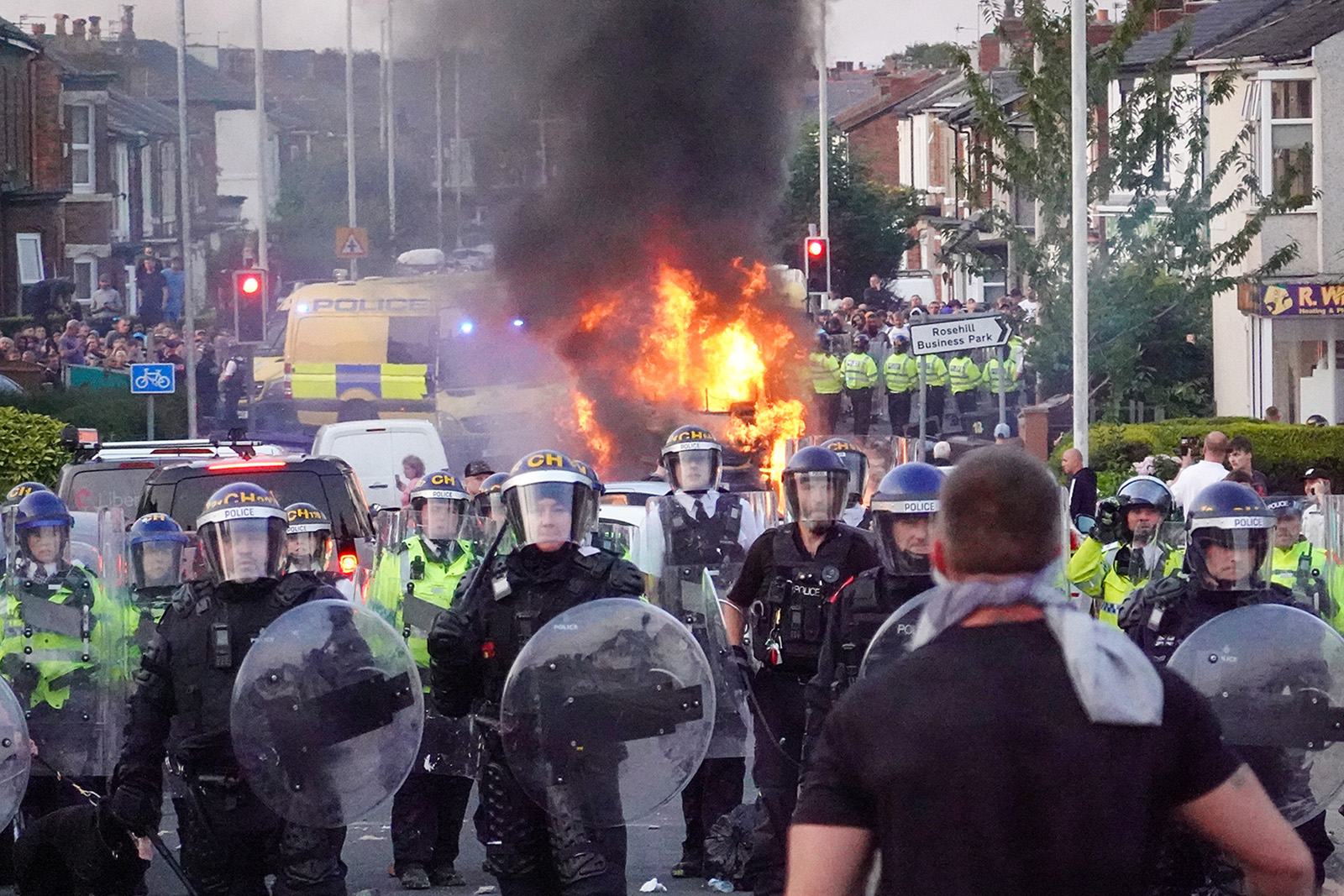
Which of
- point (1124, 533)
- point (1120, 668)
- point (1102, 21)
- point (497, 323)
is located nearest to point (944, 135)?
point (1102, 21)

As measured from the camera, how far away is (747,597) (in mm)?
7484

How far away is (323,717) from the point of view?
→ 19.8 ft

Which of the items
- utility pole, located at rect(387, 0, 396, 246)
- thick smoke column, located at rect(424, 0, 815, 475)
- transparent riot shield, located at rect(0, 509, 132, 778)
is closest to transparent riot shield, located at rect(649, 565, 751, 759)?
transparent riot shield, located at rect(0, 509, 132, 778)

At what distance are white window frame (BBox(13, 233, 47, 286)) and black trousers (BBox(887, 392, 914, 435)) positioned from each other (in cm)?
2301

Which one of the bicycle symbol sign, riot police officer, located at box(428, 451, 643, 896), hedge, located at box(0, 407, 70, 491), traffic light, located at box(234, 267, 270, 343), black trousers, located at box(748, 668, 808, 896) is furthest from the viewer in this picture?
traffic light, located at box(234, 267, 270, 343)

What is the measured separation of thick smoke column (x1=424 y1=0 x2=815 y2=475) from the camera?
2691 cm

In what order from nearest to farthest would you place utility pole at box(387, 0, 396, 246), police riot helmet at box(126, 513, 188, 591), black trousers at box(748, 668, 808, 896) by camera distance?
black trousers at box(748, 668, 808, 896) < police riot helmet at box(126, 513, 188, 591) < utility pole at box(387, 0, 396, 246)

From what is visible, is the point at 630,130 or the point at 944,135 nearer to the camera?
the point at 630,130

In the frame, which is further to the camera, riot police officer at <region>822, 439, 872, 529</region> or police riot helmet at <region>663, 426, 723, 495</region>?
riot police officer at <region>822, 439, 872, 529</region>

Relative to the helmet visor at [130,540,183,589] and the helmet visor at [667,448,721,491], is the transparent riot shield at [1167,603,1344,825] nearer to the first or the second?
the helmet visor at [667,448,721,491]

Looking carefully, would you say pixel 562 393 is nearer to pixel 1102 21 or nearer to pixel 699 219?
pixel 699 219

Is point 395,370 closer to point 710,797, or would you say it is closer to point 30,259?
point 710,797

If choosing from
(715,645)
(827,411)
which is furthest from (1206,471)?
(827,411)

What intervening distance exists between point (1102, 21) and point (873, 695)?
1571 inches
